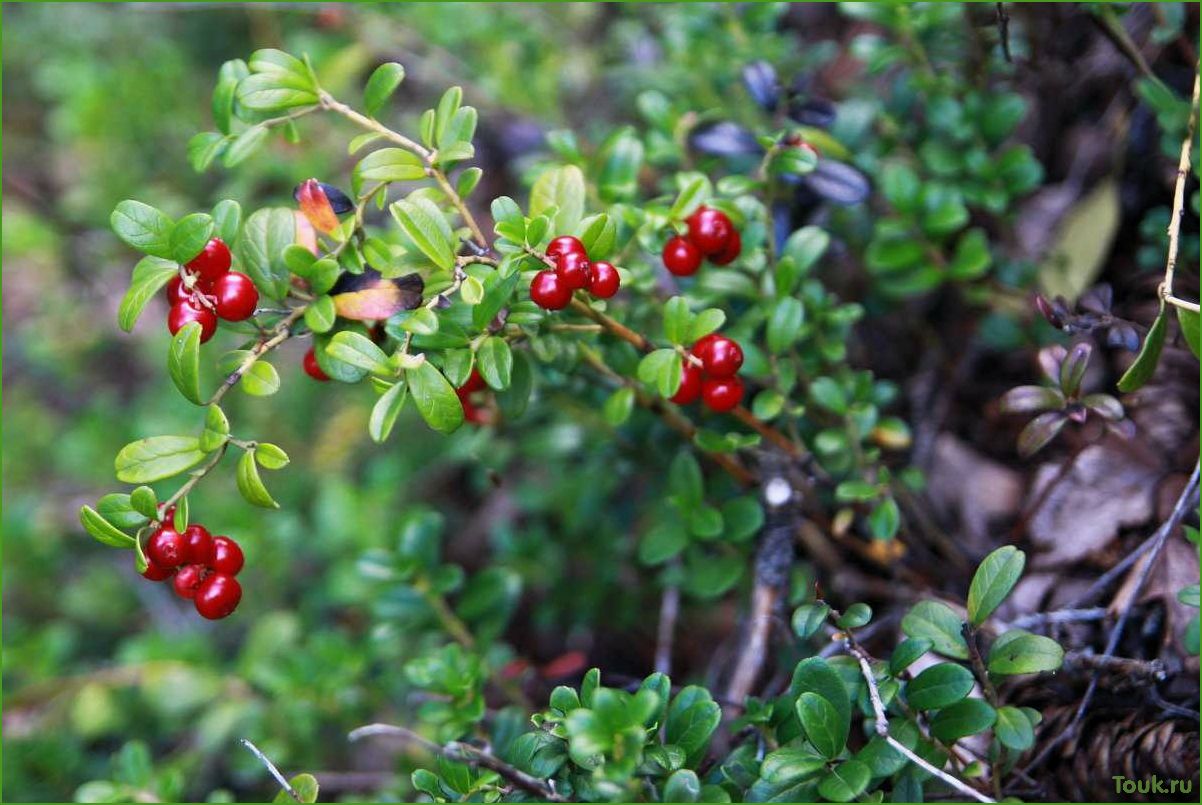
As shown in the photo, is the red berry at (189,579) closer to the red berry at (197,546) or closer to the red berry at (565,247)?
the red berry at (197,546)

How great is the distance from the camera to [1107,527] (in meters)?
2.02

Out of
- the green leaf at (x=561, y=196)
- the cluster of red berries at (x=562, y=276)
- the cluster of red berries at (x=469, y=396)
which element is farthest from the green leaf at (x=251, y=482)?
the green leaf at (x=561, y=196)

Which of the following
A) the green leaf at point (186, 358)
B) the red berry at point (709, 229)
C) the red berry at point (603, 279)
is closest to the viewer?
the green leaf at point (186, 358)

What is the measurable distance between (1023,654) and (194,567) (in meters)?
1.27

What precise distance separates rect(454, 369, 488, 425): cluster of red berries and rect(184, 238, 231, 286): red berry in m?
0.40

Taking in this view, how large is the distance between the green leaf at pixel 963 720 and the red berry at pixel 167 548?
1.17 metres

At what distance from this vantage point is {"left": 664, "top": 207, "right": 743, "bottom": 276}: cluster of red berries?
172 cm

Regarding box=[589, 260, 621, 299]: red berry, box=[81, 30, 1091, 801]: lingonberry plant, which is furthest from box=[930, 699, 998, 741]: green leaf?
box=[589, 260, 621, 299]: red berry

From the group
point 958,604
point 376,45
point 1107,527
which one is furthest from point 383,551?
point 376,45

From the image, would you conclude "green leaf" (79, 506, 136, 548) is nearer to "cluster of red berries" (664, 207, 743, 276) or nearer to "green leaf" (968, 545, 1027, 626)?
"cluster of red berries" (664, 207, 743, 276)

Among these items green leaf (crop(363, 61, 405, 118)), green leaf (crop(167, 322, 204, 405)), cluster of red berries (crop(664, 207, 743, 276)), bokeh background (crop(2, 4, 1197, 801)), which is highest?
green leaf (crop(363, 61, 405, 118))

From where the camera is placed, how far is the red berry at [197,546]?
4.84 feet

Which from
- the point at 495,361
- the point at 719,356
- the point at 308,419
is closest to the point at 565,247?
the point at 495,361

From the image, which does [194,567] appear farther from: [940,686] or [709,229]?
[940,686]
